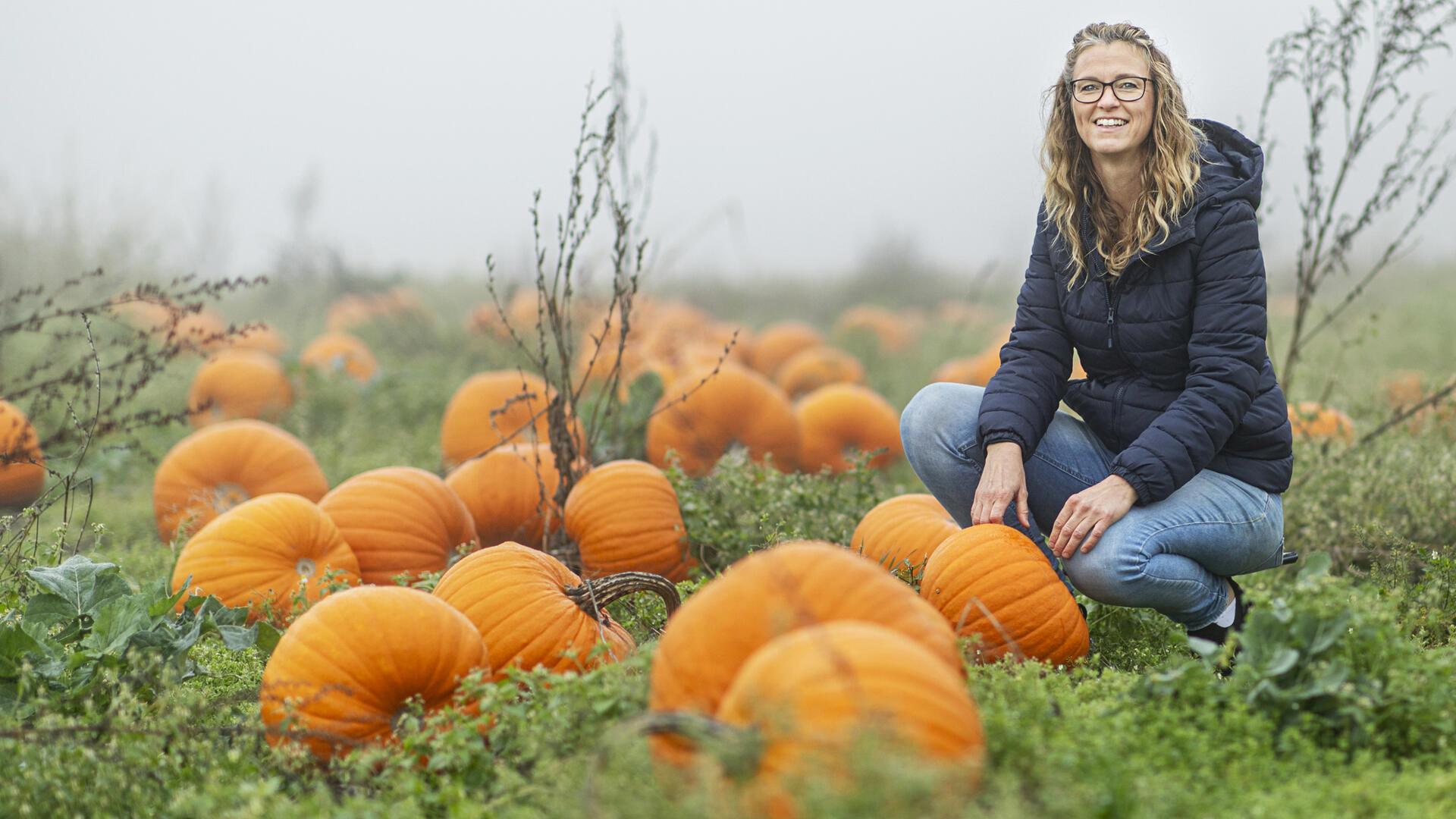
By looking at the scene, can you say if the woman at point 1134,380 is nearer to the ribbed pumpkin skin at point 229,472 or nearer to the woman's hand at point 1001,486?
the woman's hand at point 1001,486

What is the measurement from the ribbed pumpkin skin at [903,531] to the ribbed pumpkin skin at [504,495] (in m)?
1.30

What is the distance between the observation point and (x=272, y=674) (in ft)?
8.74

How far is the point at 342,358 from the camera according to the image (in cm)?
805

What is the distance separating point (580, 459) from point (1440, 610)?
2.99 m

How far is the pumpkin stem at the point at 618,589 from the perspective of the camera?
3.08 meters

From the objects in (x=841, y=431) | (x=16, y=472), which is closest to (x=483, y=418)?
(x=841, y=431)

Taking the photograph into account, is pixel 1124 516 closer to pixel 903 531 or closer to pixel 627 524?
pixel 903 531

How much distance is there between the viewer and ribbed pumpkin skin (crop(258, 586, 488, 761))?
261 cm

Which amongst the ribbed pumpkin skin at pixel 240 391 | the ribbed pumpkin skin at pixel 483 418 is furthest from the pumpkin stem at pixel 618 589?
the ribbed pumpkin skin at pixel 240 391

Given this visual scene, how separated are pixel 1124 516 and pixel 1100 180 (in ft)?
3.34

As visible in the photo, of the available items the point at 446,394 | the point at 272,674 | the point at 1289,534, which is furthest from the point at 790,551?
the point at 446,394

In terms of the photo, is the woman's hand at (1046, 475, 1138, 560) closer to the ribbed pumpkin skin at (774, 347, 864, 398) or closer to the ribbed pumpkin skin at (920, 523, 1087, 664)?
the ribbed pumpkin skin at (920, 523, 1087, 664)

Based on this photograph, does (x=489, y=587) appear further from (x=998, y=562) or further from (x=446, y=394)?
(x=446, y=394)

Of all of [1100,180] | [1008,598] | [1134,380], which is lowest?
[1008,598]
